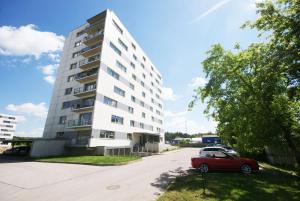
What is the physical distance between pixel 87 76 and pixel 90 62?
7.91 ft

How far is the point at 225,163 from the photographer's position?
1340 cm

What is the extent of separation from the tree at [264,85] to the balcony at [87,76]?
710 inches

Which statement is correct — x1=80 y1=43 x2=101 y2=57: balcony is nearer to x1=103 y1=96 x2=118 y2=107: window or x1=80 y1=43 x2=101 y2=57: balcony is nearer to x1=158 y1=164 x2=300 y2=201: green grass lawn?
x1=103 y1=96 x2=118 y2=107: window

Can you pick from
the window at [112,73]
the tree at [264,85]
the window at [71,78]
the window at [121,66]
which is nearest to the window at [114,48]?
the window at [121,66]

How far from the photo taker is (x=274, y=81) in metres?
12.4

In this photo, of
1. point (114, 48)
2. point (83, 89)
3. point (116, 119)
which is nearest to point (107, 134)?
point (116, 119)

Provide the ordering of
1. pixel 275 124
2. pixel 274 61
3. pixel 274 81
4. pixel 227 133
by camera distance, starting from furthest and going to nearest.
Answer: pixel 227 133 < pixel 275 124 < pixel 274 81 < pixel 274 61

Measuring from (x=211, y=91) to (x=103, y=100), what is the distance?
17.6m

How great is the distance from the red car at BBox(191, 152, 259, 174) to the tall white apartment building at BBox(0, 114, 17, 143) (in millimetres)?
160337

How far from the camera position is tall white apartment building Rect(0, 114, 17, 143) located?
13250 centimetres

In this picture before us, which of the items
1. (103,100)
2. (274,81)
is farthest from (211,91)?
(103,100)

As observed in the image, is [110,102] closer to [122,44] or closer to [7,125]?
[122,44]

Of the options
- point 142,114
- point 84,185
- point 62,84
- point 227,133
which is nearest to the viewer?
point 84,185

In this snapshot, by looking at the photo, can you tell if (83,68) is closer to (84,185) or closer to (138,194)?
(84,185)
